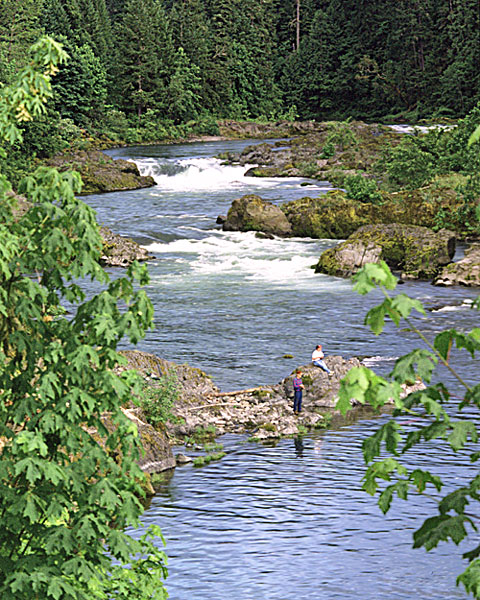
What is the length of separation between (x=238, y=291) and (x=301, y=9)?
98.6 metres

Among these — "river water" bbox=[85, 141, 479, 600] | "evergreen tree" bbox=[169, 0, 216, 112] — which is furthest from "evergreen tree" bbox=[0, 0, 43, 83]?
"river water" bbox=[85, 141, 479, 600]

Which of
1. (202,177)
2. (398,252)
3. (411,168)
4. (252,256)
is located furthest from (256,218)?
(202,177)

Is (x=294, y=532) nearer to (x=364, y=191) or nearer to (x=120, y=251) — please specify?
(x=120, y=251)

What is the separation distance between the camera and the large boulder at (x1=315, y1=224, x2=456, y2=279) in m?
35.1

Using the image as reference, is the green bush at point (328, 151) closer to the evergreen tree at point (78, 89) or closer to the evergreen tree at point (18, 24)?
the evergreen tree at point (78, 89)

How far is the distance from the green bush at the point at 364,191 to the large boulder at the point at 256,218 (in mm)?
4855

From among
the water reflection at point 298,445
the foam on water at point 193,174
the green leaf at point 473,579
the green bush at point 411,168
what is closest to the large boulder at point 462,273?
the water reflection at point 298,445

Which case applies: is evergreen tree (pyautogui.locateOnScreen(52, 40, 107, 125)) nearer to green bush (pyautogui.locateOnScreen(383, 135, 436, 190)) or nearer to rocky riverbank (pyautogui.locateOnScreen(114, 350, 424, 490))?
green bush (pyautogui.locateOnScreen(383, 135, 436, 190))

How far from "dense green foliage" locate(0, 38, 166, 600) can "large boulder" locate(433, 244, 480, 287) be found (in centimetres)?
2692

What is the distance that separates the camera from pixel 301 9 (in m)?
124

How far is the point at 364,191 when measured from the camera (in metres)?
46.9

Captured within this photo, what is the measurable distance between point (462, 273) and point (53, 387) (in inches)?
1102

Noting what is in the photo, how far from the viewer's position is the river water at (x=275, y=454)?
13.8 meters

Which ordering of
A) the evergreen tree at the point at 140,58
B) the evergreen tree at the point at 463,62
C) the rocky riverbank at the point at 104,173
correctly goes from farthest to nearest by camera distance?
the evergreen tree at the point at 463,62
the evergreen tree at the point at 140,58
the rocky riverbank at the point at 104,173
